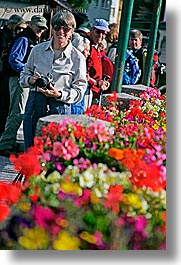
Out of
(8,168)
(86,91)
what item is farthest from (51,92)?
(8,168)

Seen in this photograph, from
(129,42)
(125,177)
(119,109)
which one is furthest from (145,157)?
(129,42)

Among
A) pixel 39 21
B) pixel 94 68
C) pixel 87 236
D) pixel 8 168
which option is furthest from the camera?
pixel 94 68

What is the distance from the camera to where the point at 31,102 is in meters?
4.33

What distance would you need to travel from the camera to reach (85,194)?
3975 millimetres

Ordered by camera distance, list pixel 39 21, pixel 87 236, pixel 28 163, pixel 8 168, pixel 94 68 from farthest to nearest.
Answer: pixel 94 68
pixel 39 21
pixel 8 168
pixel 28 163
pixel 87 236

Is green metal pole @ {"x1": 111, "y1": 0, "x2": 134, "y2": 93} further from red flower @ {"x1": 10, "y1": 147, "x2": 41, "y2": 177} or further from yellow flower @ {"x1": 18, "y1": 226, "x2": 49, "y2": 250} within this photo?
yellow flower @ {"x1": 18, "y1": 226, "x2": 49, "y2": 250}

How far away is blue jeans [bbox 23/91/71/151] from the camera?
4.26 meters

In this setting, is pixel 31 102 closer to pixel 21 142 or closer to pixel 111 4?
pixel 21 142

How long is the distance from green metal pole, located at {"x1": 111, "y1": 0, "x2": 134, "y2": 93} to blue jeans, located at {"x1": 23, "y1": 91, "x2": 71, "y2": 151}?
509 millimetres

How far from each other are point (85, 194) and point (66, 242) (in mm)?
250

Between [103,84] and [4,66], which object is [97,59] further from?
[4,66]

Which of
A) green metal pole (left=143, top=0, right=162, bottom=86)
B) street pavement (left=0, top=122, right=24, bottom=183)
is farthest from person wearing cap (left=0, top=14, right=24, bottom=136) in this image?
green metal pole (left=143, top=0, right=162, bottom=86)

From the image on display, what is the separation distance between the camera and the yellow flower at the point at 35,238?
3.95 m

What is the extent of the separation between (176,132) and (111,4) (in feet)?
2.59
